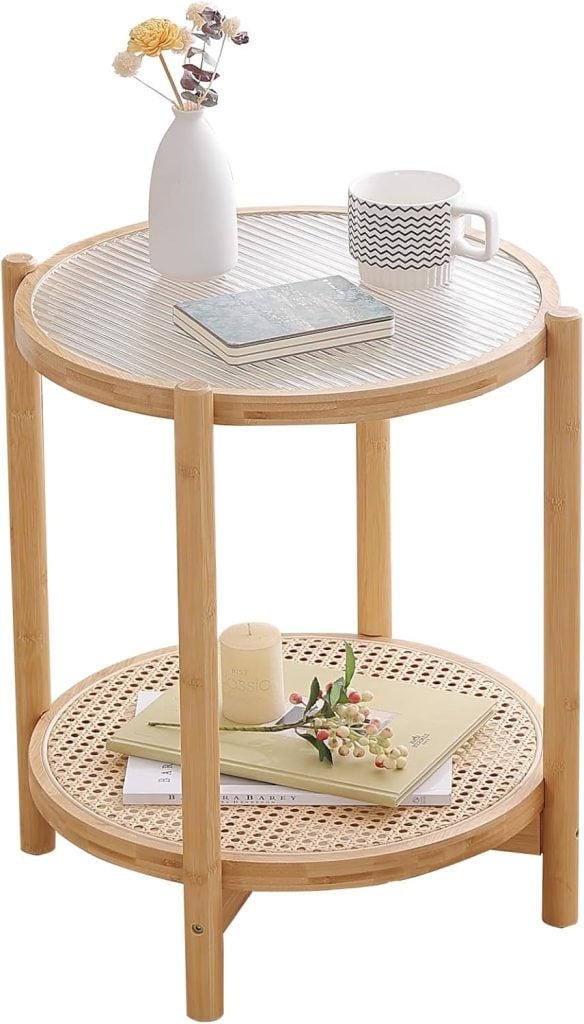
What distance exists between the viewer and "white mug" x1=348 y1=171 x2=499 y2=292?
3891 millimetres

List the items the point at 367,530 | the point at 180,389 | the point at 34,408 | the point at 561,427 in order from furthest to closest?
the point at 367,530 → the point at 34,408 → the point at 561,427 → the point at 180,389

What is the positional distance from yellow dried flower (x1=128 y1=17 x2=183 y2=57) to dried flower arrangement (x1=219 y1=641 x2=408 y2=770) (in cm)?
103

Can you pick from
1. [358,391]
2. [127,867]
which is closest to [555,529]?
[358,391]

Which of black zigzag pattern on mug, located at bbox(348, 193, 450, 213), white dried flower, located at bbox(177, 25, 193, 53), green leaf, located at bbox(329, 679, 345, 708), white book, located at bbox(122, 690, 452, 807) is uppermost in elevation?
white dried flower, located at bbox(177, 25, 193, 53)

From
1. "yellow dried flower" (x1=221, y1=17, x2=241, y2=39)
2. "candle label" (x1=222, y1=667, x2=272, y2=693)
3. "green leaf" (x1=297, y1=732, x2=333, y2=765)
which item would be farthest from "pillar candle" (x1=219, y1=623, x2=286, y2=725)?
"yellow dried flower" (x1=221, y1=17, x2=241, y2=39)

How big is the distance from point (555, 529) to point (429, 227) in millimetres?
515

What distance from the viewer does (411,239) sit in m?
3.90

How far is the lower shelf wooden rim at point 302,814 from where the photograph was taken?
3869mm

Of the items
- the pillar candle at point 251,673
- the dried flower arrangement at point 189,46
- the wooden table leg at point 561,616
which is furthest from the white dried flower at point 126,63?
the pillar candle at point 251,673

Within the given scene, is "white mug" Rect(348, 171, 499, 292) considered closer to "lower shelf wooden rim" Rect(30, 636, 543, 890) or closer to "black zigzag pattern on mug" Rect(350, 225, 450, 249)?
"black zigzag pattern on mug" Rect(350, 225, 450, 249)

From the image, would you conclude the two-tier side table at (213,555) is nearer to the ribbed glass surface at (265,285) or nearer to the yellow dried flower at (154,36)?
the ribbed glass surface at (265,285)

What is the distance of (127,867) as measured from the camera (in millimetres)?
3945

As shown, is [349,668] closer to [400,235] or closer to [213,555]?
[213,555]

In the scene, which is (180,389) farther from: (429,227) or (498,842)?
(498,842)
